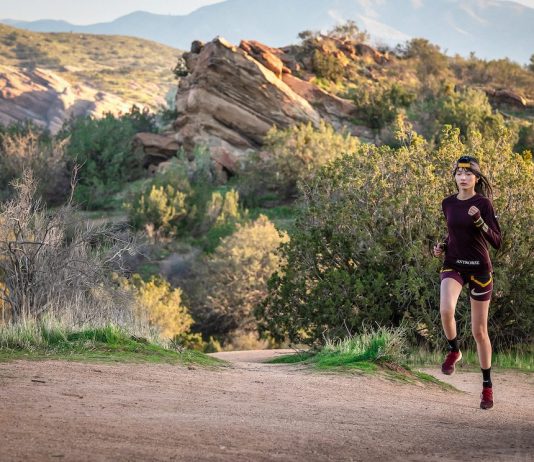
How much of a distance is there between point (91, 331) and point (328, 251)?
6.38 metres

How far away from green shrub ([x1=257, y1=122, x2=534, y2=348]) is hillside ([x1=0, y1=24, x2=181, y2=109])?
61.4m

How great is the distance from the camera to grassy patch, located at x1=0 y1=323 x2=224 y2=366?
8.94 m

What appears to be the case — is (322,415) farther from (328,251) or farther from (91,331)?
(328,251)

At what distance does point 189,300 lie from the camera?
90.8 ft

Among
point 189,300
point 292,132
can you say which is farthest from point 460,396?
point 292,132

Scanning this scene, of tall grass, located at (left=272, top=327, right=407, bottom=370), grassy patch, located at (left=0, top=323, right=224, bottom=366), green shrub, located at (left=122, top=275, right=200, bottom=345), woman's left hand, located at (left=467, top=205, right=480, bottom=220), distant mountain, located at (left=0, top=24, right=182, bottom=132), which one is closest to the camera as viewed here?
woman's left hand, located at (left=467, top=205, right=480, bottom=220)

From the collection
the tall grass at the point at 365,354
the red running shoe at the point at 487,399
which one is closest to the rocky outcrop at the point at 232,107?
the tall grass at the point at 365,354

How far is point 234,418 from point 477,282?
2714 mm

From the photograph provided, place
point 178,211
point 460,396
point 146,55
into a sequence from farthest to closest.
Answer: point 146,55 < point 178,211 < point 460,396

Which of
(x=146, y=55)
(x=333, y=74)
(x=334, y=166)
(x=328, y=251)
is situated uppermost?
(x=146, y=55)

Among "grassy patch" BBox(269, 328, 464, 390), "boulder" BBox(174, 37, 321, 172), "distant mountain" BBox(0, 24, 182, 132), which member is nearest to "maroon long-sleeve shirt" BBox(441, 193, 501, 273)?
"grassy patch" BBox(269, 328, 464, 390)

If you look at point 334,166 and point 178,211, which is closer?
point 334,166

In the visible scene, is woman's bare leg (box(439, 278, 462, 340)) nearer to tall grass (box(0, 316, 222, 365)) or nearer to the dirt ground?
the dirt ground

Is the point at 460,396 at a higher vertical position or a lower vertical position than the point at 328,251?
lower
